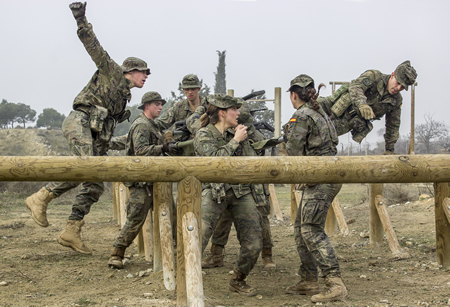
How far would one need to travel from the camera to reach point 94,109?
5215 mm

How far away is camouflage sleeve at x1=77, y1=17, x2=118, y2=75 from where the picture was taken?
4734 millimetres

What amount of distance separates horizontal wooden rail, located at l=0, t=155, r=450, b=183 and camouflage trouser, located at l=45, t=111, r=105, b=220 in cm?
149

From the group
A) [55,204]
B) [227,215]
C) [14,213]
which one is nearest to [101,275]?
[227,215]

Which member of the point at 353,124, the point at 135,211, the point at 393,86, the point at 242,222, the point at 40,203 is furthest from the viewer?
the point at 353,124

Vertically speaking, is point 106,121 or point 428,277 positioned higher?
point 106,121

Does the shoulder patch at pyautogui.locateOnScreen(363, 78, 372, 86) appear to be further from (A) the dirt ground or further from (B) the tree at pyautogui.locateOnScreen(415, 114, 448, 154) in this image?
(B) the tree at pyautogui.locateOnScreen(415, 114, 448, 154)

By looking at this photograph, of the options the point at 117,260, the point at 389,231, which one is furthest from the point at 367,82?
the point at 117,260

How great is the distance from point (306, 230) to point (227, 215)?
5.26 feet

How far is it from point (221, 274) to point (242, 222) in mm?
1235

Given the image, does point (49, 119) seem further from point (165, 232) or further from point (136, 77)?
point (165, 232)

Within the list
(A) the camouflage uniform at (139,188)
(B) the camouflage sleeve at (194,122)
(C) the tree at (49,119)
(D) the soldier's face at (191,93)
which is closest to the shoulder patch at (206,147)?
(B) the camouflage sleeve at (194,122)

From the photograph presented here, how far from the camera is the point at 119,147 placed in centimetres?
666

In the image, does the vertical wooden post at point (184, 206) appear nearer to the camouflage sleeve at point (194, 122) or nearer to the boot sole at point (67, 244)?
the camouflage sleeve at point (194, 122)

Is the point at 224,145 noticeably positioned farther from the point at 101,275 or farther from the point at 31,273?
the point at 31,273
